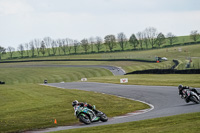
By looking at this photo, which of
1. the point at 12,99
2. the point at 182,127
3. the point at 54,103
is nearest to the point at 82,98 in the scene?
the point at 54,103

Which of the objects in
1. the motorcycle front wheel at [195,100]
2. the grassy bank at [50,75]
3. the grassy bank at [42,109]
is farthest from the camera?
the grassy bank at [50,75]

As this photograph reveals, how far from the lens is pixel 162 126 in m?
13.6

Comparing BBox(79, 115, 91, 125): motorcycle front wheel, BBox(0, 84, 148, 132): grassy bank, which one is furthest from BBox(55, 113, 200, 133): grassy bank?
BBox(0, 84, 148, 132): grassy bank

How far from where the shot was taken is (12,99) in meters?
26.5

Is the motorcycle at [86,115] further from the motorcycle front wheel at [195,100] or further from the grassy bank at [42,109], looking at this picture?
the motorcycle front wheel at [195,100]

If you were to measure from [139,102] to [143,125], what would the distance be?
1163 cm

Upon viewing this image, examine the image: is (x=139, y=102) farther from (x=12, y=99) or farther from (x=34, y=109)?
(x=12, y=99)

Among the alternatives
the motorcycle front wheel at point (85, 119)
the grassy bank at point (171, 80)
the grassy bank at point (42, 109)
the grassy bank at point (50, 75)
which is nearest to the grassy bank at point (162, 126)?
the motorcycle front wheel at point (85, 119)

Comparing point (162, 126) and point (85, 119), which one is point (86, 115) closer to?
point (85, 119)

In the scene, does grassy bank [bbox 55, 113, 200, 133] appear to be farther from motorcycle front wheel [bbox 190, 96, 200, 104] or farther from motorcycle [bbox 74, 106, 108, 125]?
motorcycle front wheel [bbox 190, 96, 200, 104]

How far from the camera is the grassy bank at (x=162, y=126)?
12439 mm

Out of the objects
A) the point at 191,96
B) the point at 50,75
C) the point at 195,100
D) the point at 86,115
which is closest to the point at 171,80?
the point at 191,96

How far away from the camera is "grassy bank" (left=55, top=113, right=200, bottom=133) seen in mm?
12439

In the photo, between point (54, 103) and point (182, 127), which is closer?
point (182, 127)
